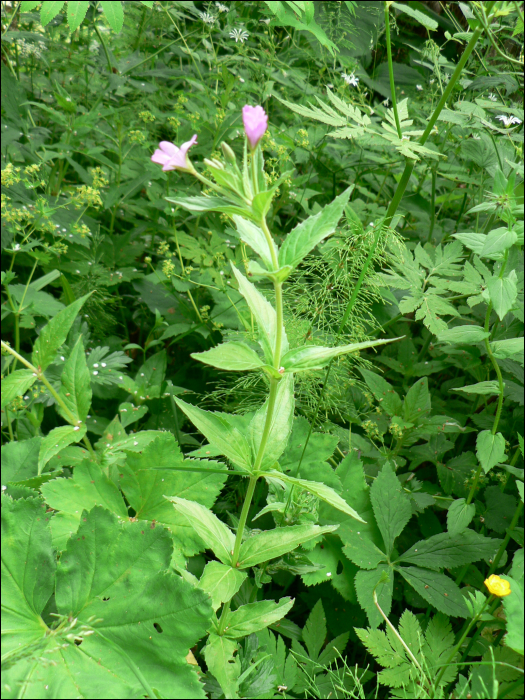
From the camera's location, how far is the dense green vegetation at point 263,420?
34.7 inches

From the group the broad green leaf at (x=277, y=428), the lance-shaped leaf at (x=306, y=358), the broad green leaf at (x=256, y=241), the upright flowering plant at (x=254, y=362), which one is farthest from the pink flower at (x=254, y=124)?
the broad green leaf at (x=277, y=428)

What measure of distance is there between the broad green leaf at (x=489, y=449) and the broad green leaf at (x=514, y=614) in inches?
16.7

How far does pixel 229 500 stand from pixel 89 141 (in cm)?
194

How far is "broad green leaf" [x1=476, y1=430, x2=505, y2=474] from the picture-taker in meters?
1.25

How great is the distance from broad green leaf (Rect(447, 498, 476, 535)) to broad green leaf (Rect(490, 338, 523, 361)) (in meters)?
0.42

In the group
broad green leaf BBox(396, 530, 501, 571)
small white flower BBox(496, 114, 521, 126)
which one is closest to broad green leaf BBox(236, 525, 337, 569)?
broad green leaf BBox(396, 530, 501, 571)

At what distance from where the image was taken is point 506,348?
1.23m

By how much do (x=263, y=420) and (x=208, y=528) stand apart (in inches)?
9.5

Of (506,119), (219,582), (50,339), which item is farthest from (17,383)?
(506,119)

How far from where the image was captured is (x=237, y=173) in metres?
0.79

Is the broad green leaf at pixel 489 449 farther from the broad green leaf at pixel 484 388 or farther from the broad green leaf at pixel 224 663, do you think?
the broad green leaf at pixel 224 663

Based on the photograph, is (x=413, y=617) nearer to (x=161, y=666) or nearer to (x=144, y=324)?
(x=161, y=666)

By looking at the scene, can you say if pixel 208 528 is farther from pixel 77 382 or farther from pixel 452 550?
pixel 452 550

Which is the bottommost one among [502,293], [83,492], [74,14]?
[83,492]
